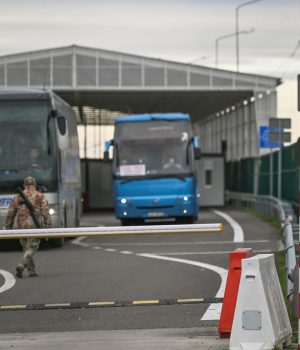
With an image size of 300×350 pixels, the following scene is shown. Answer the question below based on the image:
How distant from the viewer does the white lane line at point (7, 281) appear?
15.6 m

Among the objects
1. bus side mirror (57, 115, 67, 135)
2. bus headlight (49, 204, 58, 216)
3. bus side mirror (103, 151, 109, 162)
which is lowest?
bus headlight (49, 204, 58, 216)

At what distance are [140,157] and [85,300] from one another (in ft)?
60.8

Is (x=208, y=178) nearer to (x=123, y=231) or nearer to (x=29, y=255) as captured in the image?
(x=29, y=255)

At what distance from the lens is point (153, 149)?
32312mm

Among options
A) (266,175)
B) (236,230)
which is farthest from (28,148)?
(266,175)

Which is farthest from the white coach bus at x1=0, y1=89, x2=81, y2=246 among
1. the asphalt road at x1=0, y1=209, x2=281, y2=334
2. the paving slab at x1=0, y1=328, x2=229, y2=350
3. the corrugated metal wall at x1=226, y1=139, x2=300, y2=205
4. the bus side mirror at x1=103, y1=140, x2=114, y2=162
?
the paving slab at x1=0, y1=328, x2=229, y2=350

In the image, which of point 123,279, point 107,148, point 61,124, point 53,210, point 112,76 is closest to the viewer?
point 123,279

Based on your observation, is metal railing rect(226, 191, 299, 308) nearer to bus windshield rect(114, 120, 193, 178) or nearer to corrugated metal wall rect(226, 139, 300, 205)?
corrugated metal wall rect(226, 139, 300, 205)

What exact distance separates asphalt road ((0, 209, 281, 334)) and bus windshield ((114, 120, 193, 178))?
3.97 m

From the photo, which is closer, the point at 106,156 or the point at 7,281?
the point at 7,281

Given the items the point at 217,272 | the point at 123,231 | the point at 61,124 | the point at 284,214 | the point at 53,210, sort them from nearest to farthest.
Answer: the point at 123,231, the point at 217,272, the point at 61,124, the point at 53,210, the point at 284,214

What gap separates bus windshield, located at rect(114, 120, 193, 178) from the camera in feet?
105

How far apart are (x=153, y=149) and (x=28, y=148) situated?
335 inches

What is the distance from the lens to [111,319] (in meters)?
11.9
